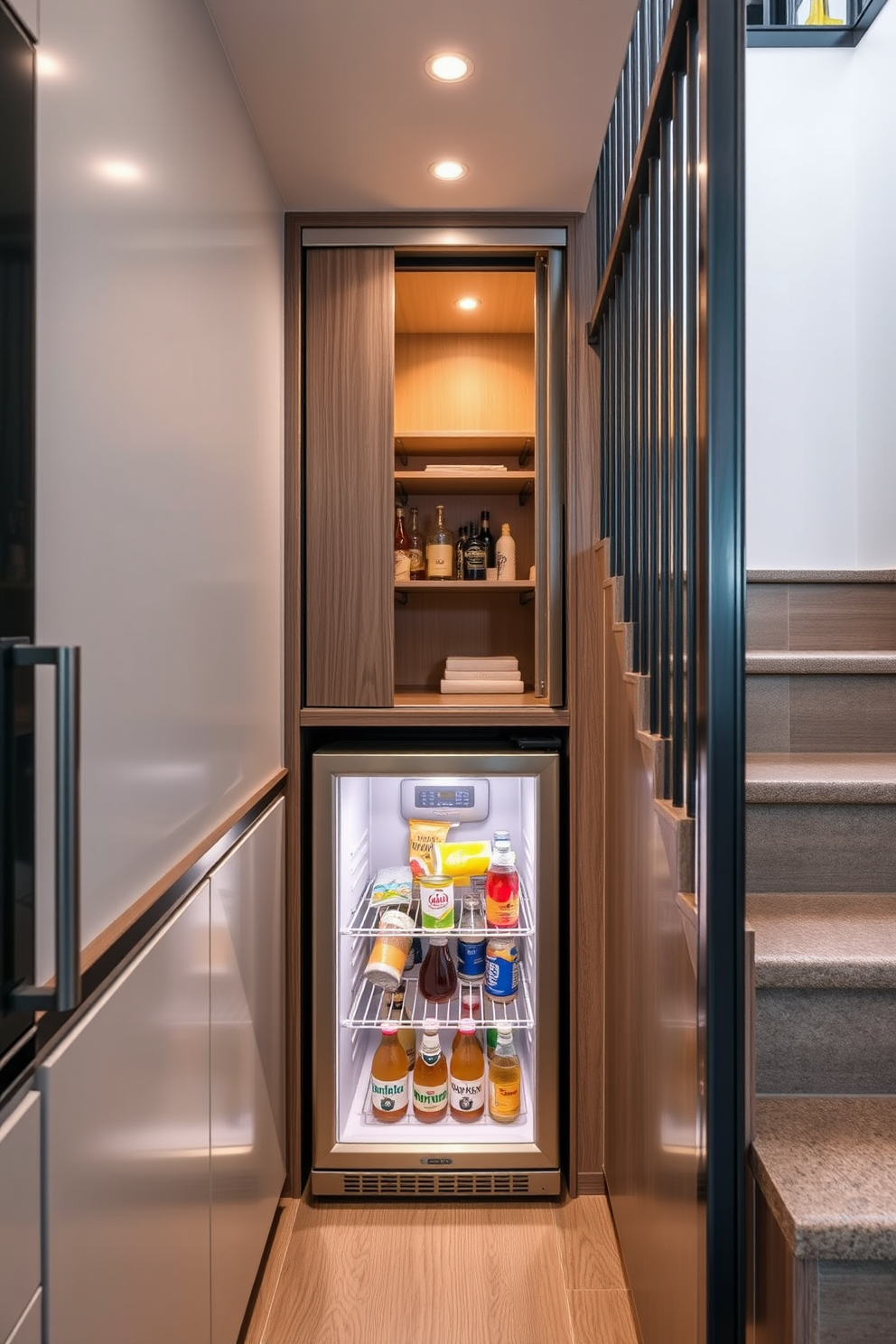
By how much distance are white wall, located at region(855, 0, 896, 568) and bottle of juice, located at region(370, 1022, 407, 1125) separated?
1928mm

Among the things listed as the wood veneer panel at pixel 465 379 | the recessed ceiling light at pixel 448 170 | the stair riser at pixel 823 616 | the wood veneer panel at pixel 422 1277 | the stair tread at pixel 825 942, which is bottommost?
the wood veneer panel at pixel 422 1277

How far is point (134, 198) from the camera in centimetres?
104

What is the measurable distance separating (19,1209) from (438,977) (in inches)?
65.4

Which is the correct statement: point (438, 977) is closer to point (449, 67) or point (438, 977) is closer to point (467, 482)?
point (467, 482)

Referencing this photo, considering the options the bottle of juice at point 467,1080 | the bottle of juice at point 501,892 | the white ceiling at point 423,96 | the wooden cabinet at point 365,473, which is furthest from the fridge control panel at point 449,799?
the white ceiling at point 423,96

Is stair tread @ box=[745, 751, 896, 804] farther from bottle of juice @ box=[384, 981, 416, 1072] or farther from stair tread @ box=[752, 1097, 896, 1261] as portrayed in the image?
bottle of juice @ box=[384, 981, 416, 1072]

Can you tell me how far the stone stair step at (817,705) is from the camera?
1835 mm

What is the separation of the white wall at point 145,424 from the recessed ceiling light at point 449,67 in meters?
0.37

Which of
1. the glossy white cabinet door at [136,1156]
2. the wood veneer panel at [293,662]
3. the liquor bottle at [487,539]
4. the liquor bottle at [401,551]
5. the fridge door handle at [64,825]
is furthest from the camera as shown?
the liquor bottle at [487,539]

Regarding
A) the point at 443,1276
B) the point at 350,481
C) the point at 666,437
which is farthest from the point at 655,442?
the point at 443,1276

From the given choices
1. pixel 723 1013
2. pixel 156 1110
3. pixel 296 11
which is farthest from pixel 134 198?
pixel 723 1013

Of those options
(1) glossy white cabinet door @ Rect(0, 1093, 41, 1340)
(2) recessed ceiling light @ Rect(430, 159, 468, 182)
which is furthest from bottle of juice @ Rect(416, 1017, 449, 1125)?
(2) recessed ceiling light @ Rect(430, 159, 468, 182)

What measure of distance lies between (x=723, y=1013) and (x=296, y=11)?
165 centimetres

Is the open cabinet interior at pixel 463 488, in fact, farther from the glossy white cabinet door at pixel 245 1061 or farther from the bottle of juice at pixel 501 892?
the glossy white cabinet door at pixel 245 1061
